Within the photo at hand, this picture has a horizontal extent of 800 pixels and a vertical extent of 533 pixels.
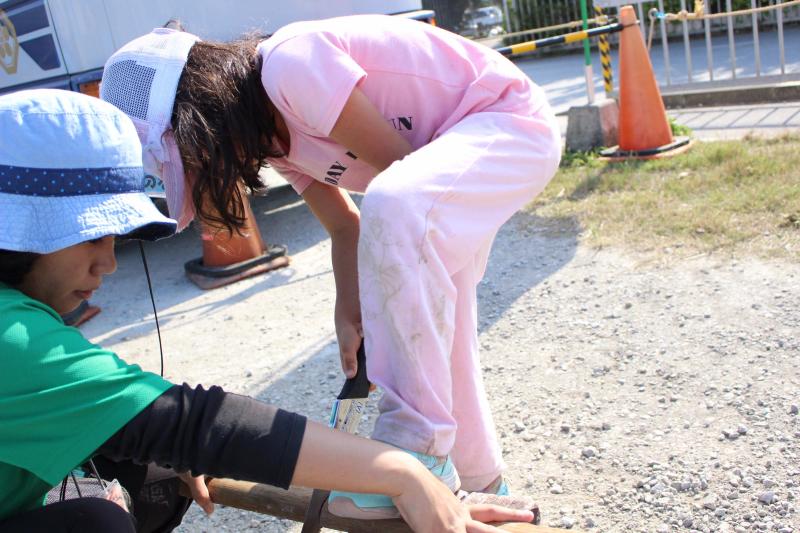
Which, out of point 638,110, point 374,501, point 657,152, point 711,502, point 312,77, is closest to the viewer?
point 374,501

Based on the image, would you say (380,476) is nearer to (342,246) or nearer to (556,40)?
(342,246)

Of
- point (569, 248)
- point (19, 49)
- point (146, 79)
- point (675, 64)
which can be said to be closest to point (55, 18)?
point (19, 49)

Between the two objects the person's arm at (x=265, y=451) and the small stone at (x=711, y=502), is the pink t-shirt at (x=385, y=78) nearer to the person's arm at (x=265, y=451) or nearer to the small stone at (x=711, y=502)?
the person's arm at (x=265, y=451)

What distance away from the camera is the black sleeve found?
1.29 meters

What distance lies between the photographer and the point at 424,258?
155cm

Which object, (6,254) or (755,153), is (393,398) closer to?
(6,254)

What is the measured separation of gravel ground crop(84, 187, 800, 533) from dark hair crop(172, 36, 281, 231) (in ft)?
3.70

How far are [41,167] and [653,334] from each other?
91.8 inches

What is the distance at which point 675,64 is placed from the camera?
1042cm

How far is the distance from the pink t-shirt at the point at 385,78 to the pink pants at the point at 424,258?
0.48 ft

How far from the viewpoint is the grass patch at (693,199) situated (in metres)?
3.77

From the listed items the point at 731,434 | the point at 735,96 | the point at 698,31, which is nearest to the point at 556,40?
the point at 735,96

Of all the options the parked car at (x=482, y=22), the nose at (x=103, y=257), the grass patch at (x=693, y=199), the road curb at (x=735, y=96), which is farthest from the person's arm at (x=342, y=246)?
the parked car at (x=482, y=22)

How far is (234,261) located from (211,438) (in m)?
3.42
